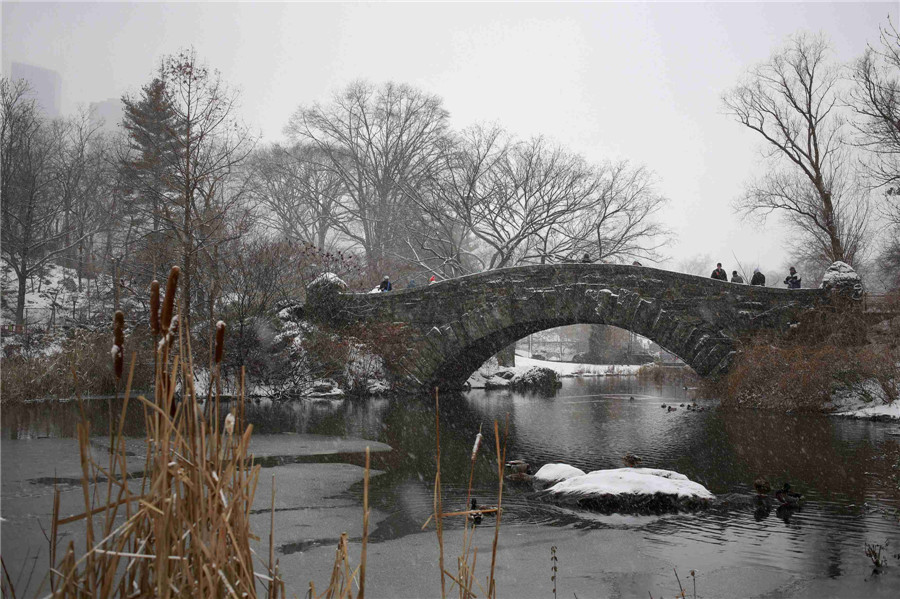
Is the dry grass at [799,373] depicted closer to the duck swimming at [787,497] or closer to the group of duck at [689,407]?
the group of duck at [689,407]

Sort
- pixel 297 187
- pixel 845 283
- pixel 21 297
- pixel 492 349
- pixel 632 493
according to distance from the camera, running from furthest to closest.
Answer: pixel 297 187, pixel 492 349, pixel 21 297, pixel 845 283, pixel 632 493

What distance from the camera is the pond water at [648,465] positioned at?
14.0 ft

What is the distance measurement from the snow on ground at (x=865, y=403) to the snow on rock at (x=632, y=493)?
752 cm

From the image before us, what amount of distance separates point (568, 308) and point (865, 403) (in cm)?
583

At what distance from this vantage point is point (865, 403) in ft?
41.6

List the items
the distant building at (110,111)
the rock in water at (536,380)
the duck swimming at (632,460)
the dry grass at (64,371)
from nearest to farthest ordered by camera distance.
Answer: the duck swimming at (632,460) < the dry grass at (64,371) < the rock in water at (536,380) < the distant building at (110,111)

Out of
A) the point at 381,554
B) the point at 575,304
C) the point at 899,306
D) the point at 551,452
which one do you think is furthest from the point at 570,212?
the point at 381,554

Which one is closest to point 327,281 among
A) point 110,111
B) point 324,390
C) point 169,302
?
point 324,390

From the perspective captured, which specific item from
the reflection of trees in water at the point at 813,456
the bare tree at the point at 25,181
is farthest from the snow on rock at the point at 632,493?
the bare tree at the point at 25,181

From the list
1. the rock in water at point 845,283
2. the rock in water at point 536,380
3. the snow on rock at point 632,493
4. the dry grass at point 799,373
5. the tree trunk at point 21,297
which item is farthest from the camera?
the rock in water at point 536,380

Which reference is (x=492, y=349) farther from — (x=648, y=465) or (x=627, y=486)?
(x=627, y=486)

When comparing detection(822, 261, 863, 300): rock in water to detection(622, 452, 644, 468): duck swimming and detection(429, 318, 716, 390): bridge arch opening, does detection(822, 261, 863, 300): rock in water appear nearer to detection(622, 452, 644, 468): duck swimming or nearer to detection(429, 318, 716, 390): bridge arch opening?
detection(429, 318, 716, 390): bridge arch opening

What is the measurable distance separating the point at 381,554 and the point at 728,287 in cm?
1256

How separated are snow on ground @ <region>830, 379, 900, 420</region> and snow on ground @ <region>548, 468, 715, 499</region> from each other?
7.36 metres
